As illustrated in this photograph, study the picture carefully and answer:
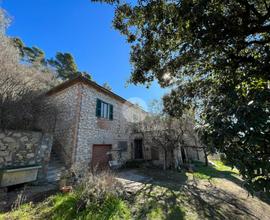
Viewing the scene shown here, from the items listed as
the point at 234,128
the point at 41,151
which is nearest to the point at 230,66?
the point at 234,128

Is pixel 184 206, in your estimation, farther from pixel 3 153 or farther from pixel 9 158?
pixel 3 153

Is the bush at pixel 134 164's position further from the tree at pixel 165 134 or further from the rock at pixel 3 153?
the rock at pixel 3 153

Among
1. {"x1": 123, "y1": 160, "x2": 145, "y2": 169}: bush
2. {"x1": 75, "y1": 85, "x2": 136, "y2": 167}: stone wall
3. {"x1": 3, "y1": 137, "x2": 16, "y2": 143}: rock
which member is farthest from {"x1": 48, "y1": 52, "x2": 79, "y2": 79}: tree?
{"x1": 3, "y1": 137, "x2": 16, "y2": 143}: rock

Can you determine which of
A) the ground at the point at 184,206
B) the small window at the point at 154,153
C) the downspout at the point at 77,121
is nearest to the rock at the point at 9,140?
the ground at the point at 184,206

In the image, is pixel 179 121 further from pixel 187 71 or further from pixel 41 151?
pixel 41 151

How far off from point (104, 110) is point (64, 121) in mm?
2964

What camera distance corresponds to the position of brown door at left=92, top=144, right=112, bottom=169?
10.5 meters

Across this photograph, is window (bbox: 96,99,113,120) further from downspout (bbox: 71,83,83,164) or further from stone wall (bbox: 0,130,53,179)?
stone wall (bbox: 0,130,53,179)

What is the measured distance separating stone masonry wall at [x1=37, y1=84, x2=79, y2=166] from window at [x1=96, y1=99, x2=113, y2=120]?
1.80 m

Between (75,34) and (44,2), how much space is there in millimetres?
1824

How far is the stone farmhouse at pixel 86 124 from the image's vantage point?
930 centimetres

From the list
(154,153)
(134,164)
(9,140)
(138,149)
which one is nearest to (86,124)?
(9,140)

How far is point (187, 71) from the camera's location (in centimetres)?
631

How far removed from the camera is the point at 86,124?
10.0 metres
